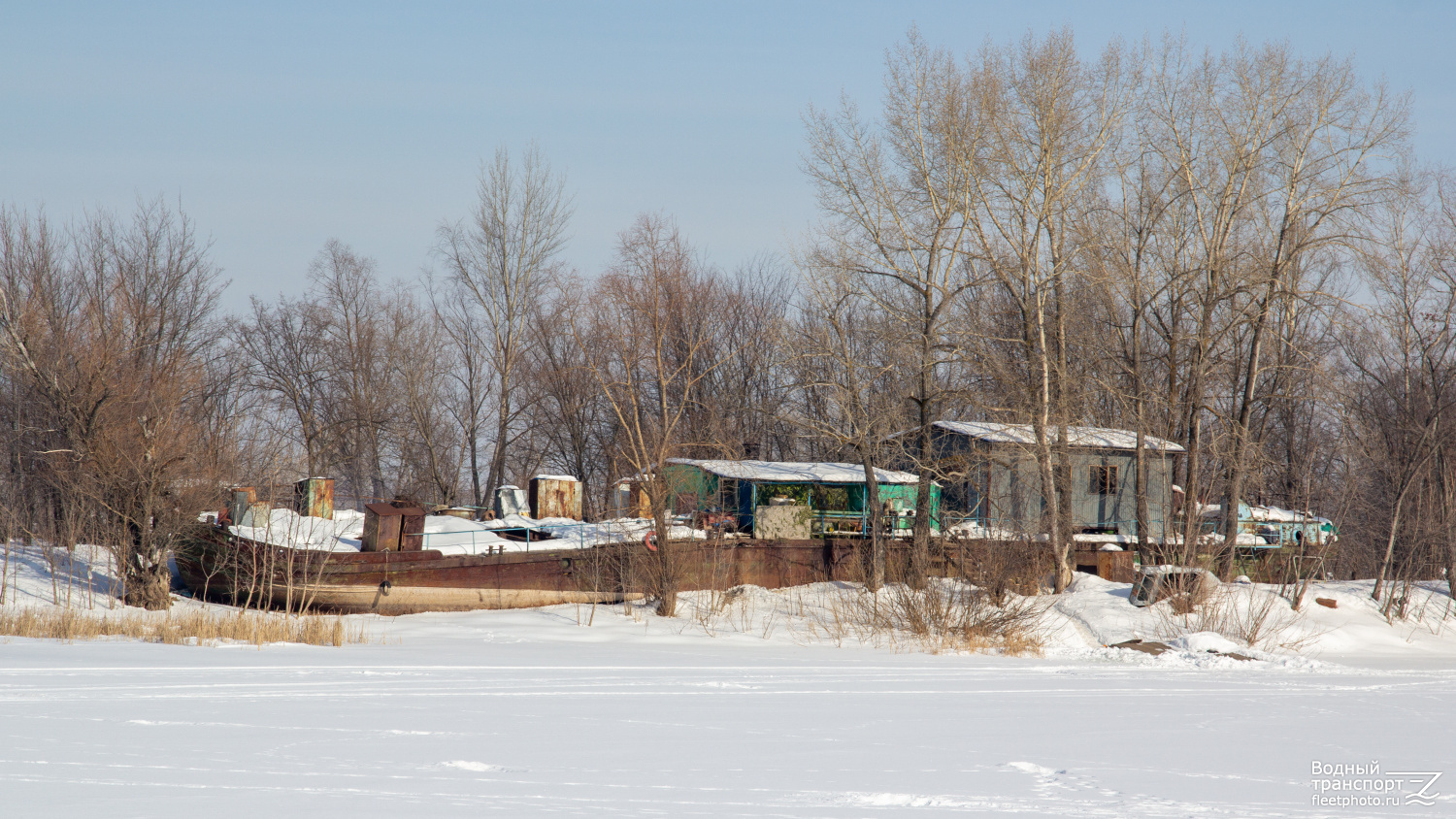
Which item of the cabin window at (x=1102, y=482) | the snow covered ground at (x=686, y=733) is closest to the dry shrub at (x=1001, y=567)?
the snow covered ground at (x=686, y=733)

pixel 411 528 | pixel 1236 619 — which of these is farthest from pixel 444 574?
pixel 1236 619

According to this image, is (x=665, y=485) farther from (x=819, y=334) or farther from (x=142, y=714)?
(x=142, y=714)

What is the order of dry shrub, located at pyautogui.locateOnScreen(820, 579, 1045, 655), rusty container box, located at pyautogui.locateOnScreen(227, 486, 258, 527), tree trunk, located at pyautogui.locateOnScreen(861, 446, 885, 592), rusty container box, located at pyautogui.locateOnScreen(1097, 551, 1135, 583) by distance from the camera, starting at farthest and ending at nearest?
1. rusty container box, located at pyautogui.locateOnScreen(1097, 551, 1135, 583)
2. rusty container box, located at pyautogui.locateOnScreen(227, 486, 258, 527)
3. tree trunk, located at pyautogui.locateOnScreen(861, 446, 885, 592)
4. dry shrub, located at pyautogui.locateOnScreen(820, 579, 1045, 655)

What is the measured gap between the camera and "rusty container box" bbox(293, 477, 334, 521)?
86.4ft

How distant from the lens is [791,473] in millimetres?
27578

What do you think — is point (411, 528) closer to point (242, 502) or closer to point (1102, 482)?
point (242, 502)

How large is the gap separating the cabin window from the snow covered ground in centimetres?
1380

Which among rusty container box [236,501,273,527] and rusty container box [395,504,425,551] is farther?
rusty container box [236,501,273,527]

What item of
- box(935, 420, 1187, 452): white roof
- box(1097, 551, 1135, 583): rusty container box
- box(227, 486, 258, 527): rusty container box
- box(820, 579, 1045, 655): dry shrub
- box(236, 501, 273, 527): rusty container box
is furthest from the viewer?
box(1097, 551, 1135, 583): rusty container box

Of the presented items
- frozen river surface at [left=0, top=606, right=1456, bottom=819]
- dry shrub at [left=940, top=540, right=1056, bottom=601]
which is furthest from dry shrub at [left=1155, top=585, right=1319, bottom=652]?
frozen river surface at [left=0, top=606, right=1456, bottom=819]

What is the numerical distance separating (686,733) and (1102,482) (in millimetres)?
23718

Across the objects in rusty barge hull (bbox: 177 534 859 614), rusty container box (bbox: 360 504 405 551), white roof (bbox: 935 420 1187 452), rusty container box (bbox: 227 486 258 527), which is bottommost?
rusty barge hull (bbox: 177 534 859 614)

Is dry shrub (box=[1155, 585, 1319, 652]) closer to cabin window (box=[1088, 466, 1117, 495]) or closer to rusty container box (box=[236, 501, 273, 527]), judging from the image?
cabin window (box=[1088, 466, 1117, 495])

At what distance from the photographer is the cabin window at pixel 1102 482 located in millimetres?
29422
